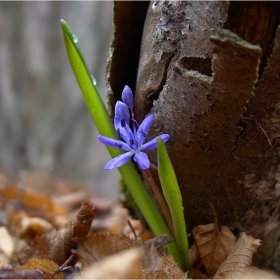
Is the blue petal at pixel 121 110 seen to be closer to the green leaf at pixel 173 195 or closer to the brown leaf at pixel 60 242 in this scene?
the green leaf at pixel 173 195

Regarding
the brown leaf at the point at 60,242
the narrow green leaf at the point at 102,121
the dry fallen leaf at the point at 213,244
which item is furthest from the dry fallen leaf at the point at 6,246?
the dry fallen leaf at the point at 213,244

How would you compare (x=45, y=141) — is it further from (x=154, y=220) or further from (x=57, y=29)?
(x=154, y=220)

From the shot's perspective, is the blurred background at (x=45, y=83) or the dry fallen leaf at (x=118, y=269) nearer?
the dry fallen leaf at (x=118, y=269)

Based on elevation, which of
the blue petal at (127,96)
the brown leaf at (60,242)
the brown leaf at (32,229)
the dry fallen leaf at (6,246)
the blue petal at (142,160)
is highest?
the blue petal at (127,96)

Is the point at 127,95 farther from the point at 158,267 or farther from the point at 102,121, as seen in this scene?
the point at 158,267

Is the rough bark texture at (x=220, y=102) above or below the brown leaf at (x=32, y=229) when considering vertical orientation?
above

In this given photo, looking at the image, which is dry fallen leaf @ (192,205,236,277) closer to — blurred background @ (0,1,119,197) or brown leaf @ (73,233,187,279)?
brown leaf @ (73,233,187,279)
